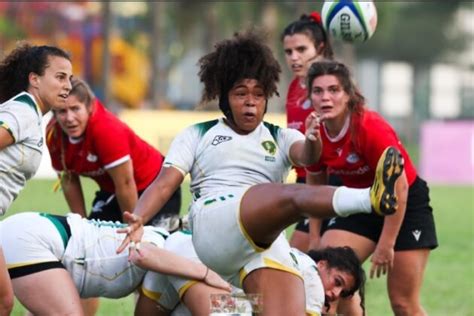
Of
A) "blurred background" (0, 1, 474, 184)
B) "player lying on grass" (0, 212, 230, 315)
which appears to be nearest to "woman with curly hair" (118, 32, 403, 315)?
"player lying on grass" (0, 212, 230, 315)

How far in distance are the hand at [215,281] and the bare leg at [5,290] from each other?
3.30 feet

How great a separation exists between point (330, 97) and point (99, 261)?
178 cm

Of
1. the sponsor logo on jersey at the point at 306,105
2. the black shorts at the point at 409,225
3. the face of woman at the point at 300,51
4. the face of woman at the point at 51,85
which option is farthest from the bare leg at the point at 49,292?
the face of woman at the point at 300,51

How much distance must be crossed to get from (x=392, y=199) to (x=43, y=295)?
2053 millimetres

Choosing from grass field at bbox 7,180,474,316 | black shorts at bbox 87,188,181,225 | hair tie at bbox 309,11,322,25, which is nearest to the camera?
black shorts at bbox 87,188,181,225

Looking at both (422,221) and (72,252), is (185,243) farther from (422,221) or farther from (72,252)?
(422,221)

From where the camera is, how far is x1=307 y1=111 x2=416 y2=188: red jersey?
7.82 meters

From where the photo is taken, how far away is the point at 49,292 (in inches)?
269

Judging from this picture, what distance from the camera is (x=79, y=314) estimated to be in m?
6.84

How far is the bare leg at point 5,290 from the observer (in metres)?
6.59

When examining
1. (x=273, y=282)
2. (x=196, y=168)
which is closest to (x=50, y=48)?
(x=196, y=168)

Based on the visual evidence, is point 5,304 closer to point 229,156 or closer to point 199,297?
point 199,297

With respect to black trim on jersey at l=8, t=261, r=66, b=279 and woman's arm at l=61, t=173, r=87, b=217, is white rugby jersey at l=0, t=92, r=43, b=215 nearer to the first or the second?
black trim on jersey at l=8, t=261, r=66, b=279

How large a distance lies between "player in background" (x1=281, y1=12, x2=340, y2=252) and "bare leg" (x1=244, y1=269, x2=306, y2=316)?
221 centimetres
